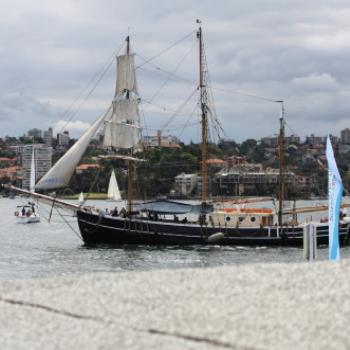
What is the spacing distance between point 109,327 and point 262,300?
1.53 meters

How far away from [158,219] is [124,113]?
8526 millimetres

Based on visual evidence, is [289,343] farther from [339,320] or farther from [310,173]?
[310,173]

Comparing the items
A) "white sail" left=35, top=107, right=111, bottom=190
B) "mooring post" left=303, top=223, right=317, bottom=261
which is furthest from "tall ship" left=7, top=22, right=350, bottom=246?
"mooring post" left=303, top=223, right=317, bottom=261

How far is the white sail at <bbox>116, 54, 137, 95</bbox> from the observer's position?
5438 centimetres

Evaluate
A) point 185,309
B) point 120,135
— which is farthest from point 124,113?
point 185,309

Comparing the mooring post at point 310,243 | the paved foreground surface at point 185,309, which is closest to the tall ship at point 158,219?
the mooring post at point 310,243

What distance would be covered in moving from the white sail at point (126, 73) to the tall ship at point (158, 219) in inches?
20.6

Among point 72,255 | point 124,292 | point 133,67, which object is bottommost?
point 72,255

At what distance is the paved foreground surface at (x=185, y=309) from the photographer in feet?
22.0

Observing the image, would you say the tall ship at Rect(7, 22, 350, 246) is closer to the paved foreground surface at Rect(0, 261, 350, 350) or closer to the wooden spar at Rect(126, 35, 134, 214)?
the wooden spar at Rect(126, 35, 134, 214)

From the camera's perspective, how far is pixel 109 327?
7078 mm

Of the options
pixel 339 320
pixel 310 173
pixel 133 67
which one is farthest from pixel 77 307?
pixel 310 173

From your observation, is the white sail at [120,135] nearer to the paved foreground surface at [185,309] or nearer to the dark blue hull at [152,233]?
the dark blue hull at [152,233]

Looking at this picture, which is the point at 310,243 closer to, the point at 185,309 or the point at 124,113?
the point at 185,309
